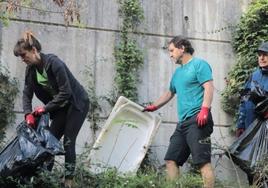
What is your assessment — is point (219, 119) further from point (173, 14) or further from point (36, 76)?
point (36, 76)

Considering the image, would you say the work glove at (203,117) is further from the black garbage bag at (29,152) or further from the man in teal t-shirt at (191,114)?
the black garbage bag at (29,152)

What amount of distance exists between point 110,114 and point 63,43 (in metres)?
0.95

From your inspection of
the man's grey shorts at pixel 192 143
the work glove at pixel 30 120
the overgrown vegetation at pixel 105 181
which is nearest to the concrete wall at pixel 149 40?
the man's grey shorts at pixel 192 143

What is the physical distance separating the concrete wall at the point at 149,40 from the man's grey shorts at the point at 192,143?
110cm

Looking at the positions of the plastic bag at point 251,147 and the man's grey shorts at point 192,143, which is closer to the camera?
the plastic bag at point 251,147

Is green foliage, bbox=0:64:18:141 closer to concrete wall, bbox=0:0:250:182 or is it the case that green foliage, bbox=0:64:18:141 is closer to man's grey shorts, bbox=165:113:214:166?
concrete wall, bbox=0:0:250:182

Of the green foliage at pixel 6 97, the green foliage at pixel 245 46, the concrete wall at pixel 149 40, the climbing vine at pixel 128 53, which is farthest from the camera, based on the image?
the green foliage at pixel 245 46

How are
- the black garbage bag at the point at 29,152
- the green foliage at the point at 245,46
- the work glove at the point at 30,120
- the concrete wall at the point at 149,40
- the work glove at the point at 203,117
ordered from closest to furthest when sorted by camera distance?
the black garbage bag at the point at 29,152 → the work glove at the point at 30,120 → the work glove at the point at 203,117 → the concrete wall at the point at 149,40 → the green foliage at the point at 245,46

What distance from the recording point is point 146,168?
6945 millimetres

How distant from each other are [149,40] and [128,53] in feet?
1.16

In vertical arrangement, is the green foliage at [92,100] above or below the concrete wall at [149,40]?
below

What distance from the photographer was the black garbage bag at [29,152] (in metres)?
5.00

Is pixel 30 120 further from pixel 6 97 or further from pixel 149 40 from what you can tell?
pixel 149 40

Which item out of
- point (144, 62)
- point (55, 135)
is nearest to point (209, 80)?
point (55, 135)
